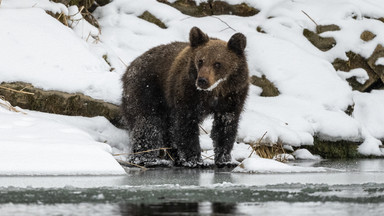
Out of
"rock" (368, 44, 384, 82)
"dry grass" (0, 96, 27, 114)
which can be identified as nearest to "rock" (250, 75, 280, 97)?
"rock" (368, 44, 384, 82)

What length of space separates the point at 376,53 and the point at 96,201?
361 inches

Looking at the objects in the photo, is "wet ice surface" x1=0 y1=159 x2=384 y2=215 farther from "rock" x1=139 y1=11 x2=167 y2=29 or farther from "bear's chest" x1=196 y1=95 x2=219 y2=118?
"rock" x1=139 y1=11 x2=167 y2=29

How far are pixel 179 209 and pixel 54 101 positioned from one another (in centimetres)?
584

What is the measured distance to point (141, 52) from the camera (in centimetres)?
1382

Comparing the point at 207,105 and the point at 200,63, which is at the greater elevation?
the point at 200,63

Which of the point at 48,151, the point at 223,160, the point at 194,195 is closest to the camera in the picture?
the point at 194,195

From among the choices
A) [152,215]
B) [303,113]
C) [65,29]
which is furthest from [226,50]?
[152,215]

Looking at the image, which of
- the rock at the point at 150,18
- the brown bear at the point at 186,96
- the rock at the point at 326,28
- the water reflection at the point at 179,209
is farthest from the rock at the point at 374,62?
the water reflection at the point at 179,209

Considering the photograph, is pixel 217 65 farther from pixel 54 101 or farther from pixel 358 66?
pixel 358 66

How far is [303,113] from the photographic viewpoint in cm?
1269

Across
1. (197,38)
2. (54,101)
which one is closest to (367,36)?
(197,38)

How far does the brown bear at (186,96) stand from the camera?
10008 mm

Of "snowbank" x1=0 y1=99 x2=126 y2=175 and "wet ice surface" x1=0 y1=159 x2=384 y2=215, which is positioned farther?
"snowbank" x1=0 y1=99 x2=126 y2=175

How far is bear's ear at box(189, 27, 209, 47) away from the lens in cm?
1012
